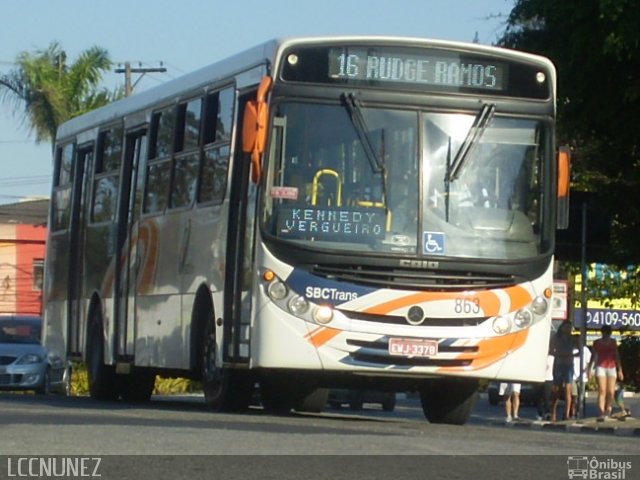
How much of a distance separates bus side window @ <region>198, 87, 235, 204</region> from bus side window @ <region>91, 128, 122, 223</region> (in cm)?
331

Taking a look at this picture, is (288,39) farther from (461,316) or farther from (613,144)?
(613,144)

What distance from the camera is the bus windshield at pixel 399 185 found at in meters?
15.5

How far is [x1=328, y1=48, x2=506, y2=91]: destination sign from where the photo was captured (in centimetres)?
1590

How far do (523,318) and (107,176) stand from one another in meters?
6.95

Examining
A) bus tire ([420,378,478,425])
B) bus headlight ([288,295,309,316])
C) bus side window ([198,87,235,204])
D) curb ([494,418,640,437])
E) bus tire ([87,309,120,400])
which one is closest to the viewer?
bus headlight ([288,295,309,316])

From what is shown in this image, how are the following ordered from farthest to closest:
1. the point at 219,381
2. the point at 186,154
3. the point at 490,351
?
the point at 186,154
the point at 219,381
the point at 490,351

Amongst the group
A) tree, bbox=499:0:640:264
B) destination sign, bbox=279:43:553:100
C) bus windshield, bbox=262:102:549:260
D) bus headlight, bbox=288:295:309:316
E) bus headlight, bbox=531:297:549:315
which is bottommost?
bus headlight, bbox=288:295:309:316

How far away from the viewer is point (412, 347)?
15.6 metres

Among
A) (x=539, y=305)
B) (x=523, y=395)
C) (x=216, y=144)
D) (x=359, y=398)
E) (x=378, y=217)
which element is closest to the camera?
(x=378, y=217)

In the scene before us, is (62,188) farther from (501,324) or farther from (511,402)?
(511,402)

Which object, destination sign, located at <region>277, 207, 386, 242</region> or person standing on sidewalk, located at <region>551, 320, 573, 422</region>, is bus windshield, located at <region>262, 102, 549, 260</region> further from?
person standing on sidewalk, located at <region>551, 320, 573, 422</region>

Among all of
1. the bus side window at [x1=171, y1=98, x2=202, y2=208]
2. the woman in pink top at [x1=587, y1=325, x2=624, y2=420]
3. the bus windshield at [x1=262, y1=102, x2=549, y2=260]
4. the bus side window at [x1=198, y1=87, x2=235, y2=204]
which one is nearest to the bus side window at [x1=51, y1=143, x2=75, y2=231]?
the bus side window at [x1=171, y1=98, x2=202, y2=208]
